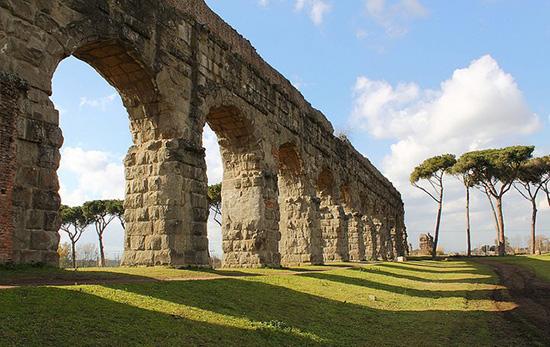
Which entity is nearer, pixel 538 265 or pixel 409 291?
pixel 409 291

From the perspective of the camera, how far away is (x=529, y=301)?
455 inches

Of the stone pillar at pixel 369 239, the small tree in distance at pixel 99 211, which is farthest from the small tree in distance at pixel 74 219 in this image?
the stone pillar at pixel 369 239

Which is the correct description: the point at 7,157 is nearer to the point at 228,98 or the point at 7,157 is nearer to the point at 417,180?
Result: the point at 228,98

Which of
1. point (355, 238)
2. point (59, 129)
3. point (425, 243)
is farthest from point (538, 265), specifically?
point (425, 243)

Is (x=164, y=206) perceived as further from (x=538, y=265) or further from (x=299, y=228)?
(x=538, y=265)

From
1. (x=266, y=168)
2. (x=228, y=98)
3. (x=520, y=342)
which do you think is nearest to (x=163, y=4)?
(x=228, y=98)

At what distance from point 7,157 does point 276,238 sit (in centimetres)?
1005

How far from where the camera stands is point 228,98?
1445cm

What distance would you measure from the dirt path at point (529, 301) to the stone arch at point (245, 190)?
6.76 metres

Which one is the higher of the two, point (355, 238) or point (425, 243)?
point (355, 238)

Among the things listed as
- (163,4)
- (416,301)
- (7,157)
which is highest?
(163,4)

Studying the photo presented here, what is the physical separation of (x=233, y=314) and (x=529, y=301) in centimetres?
791

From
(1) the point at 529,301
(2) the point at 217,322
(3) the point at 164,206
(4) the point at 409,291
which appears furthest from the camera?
(4) the point at 409,291

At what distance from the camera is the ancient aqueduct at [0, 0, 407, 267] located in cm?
789
